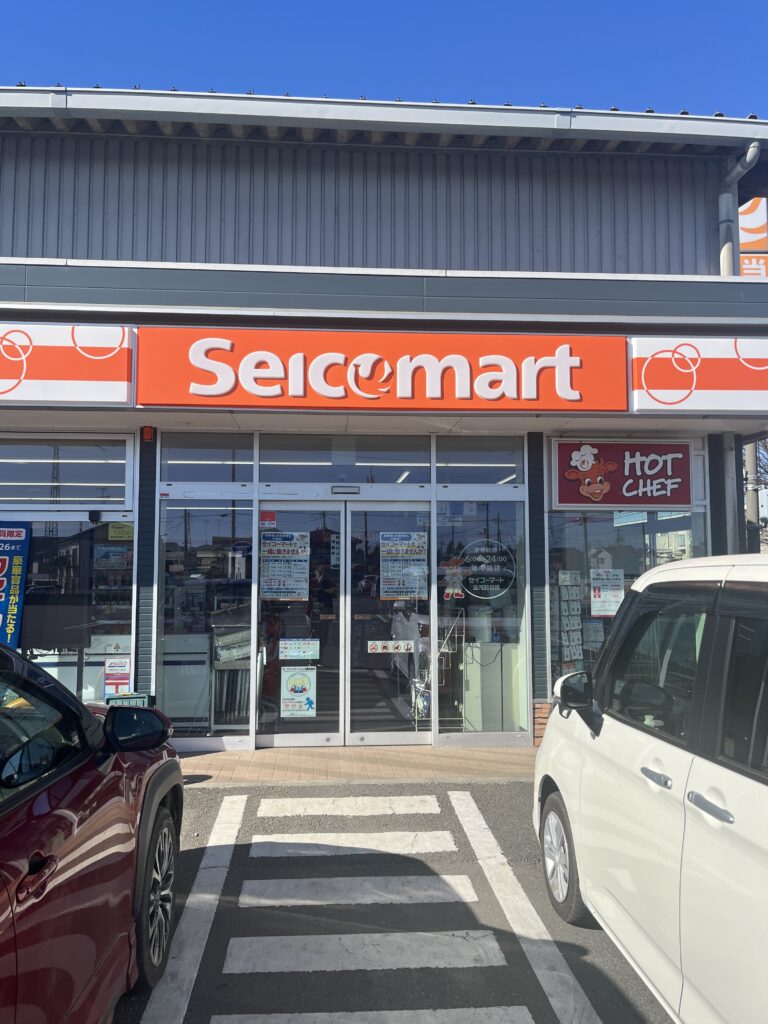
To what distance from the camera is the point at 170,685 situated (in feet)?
25.4

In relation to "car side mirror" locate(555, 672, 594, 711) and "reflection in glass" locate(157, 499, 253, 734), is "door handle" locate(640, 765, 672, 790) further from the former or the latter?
"reflection in glass" locate(157, 499, 253, 734)

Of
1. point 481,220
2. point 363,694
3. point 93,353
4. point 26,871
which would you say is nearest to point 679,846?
point 26,871

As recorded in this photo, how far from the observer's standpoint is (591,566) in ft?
26.5

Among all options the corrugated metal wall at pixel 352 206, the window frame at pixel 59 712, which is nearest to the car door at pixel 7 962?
the window frame at pixel 59 712

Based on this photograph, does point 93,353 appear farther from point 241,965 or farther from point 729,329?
point 729,329

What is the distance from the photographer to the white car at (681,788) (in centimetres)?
214

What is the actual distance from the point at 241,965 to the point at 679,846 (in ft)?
7.33

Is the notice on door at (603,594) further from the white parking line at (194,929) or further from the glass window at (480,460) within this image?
the white parking line at (194,929)

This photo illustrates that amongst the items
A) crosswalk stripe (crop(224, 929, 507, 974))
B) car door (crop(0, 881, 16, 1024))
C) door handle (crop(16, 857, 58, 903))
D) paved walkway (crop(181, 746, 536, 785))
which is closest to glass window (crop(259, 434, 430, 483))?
paved walkway (crop(181, 746, 536, 785))

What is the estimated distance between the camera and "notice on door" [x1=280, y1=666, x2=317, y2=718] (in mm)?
7766

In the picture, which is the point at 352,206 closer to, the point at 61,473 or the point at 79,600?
the point at 61,473

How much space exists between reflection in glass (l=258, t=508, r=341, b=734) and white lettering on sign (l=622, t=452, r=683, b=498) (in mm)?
3217

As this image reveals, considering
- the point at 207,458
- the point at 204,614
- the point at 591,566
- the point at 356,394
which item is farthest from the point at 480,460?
the point at 204,614

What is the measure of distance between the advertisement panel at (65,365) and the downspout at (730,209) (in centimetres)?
697
